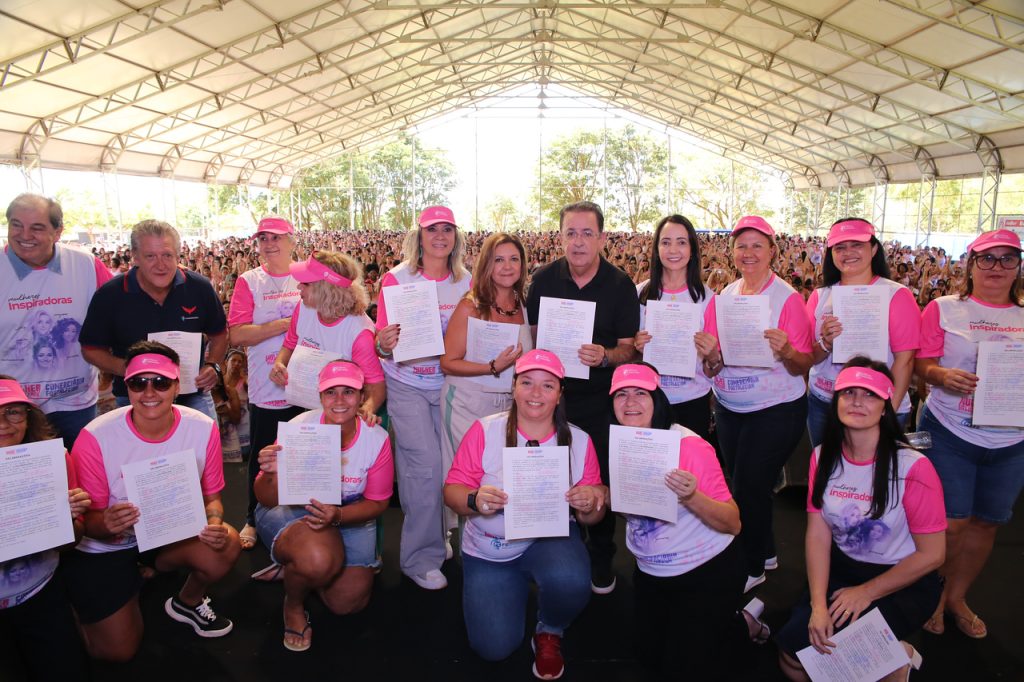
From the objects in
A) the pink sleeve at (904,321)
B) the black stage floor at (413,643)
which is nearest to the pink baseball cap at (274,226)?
the black stage floor at (413,643)

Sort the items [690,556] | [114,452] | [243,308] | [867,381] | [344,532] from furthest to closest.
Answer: [243,308]
[344,532]
[114,452]
[690,556]
[867,381]

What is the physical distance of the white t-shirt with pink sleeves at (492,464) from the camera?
266 cm

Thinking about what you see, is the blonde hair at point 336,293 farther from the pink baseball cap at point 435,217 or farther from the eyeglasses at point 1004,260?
the eyeglasses at point 1004,260

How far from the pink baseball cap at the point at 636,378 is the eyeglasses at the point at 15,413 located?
2.23 metres

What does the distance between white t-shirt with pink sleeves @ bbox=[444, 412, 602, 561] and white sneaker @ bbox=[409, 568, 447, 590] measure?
0.74 m

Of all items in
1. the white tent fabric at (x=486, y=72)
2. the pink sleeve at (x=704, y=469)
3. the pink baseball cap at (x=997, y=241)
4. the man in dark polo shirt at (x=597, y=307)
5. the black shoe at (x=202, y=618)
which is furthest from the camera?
the white tent fabric at (x=486, y=72)

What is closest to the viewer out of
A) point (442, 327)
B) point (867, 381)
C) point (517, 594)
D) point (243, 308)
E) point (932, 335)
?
point (867, 381)

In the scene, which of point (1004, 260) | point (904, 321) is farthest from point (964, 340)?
point (1004, 260)

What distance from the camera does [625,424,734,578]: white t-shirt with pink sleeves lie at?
239 centimetres

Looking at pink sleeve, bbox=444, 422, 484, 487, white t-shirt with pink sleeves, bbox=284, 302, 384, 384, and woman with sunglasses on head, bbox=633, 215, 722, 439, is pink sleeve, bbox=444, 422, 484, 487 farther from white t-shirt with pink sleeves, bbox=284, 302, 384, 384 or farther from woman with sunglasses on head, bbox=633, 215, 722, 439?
woman with sunglasses on head, bbox=633, 215, 722, 439

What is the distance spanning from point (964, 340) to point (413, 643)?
9.40ft

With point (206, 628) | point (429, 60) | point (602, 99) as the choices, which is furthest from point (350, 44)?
point (206, 628)

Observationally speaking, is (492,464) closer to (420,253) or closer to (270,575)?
(420,253)

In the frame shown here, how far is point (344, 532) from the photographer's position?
10.1 ft
